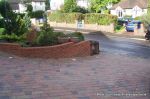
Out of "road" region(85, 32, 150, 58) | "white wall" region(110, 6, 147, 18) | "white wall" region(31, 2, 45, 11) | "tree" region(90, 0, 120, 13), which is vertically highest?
"white wall" region(31, 2, 45, 11)

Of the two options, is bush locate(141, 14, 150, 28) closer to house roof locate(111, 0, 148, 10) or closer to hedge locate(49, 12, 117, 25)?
hedge locate(49, 12, 117, 25)

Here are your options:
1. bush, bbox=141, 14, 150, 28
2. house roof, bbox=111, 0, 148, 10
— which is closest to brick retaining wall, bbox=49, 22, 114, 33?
bush, bbox=141, 14, 150, 28

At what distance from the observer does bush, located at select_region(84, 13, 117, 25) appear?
119 feet

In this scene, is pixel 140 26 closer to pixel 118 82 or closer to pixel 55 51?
pixel 55 51

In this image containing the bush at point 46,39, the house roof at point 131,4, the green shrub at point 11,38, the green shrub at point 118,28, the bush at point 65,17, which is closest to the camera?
the bush at point 46,39

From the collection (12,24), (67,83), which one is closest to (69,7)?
(12,24)

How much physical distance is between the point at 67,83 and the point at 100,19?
99.6ft

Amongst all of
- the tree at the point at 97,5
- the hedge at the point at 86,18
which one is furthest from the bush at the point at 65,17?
the tree at the point at 97,5

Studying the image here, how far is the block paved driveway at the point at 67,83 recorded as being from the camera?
6.67 meters

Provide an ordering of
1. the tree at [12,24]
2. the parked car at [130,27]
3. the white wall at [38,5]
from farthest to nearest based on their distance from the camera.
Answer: the white wall at [38,5] → the parked car at [130,27] → the tree at [12,24]

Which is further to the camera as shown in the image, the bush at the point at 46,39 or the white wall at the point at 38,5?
the white wall at the point at 38,5

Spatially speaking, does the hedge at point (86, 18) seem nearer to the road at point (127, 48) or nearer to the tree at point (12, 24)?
the road at point (127, 48)

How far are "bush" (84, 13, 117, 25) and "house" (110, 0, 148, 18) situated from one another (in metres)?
19.9

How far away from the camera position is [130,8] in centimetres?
5912
